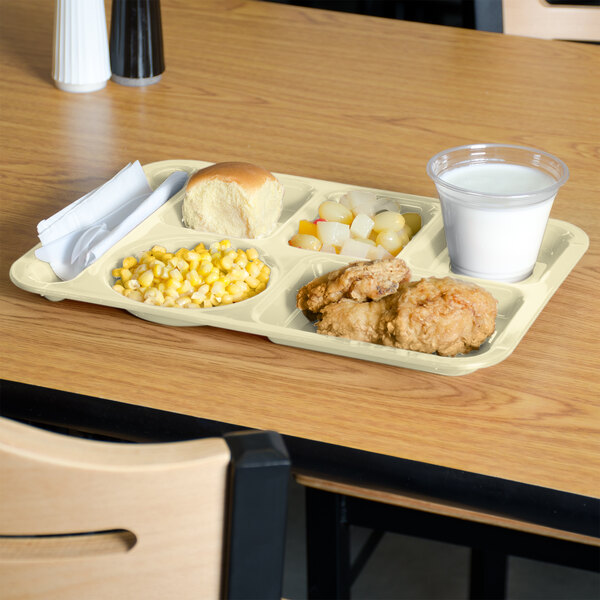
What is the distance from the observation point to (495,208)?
1.14 m

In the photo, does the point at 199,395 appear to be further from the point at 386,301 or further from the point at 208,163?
the point at 208,163

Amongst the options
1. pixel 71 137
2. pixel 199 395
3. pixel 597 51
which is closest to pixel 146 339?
pixel 199 395

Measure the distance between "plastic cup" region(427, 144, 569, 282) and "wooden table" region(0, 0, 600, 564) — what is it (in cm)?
8

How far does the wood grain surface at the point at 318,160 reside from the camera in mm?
960

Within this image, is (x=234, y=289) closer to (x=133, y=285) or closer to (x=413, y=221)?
(x=133, y=285)

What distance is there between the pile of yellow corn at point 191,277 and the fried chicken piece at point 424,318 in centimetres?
13

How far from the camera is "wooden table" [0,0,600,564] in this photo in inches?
36.6

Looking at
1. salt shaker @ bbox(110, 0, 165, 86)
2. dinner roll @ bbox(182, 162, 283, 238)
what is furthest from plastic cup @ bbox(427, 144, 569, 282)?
salt shaker @ bbox(110, 0, 165, 86)

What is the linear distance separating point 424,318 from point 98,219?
523 millimetres

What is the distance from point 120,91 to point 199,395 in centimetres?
103

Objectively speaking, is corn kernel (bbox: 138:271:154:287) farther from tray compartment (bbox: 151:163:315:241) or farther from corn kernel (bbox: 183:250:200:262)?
tray compartment (bbox: 151:163:315:241)

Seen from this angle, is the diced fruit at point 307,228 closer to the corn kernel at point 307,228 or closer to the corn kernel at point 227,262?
the corn kernel at point 307,228

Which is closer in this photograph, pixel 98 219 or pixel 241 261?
pixel 241 261

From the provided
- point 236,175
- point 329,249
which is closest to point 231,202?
point 236,175
